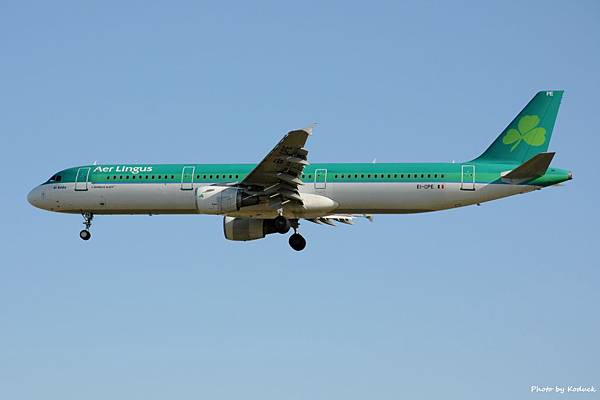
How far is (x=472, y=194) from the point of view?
52.5m

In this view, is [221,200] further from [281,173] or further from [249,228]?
[249,228]

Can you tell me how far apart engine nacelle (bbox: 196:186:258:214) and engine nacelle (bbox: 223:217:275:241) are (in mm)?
4230

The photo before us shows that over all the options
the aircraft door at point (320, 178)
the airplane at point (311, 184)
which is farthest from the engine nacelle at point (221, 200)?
the aircraft door at point (320, 178)

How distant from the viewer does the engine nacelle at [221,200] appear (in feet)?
173

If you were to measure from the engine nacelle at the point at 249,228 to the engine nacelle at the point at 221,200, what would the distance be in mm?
4230

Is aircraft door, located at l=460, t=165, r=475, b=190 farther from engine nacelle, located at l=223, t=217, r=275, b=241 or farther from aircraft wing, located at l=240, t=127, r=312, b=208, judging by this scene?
engine nacelle, located at l=223, t=217, r=275, b=241

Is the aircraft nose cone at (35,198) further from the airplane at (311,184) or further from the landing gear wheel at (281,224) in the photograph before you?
the landing gear wheel at (281,224)

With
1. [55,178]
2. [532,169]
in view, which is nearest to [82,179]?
[55,178]

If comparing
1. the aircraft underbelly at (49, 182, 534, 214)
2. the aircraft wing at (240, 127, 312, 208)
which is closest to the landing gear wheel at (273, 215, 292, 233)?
the aircraft underbelly at (49, 182, 534, 214)

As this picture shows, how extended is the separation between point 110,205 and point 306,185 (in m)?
10.1

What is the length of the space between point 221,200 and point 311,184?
446cm

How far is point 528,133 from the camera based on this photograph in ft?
178

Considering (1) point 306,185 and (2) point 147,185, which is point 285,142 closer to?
(1) point 306,185

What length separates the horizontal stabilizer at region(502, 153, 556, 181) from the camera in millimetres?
50188
